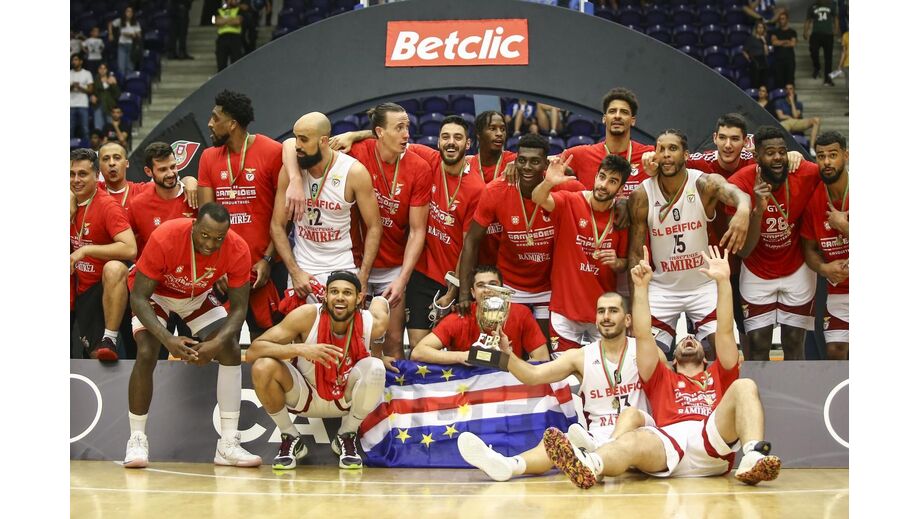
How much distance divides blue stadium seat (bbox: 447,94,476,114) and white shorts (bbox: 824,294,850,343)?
764 cm

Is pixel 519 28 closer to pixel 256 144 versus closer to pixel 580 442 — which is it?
pixel 256 144

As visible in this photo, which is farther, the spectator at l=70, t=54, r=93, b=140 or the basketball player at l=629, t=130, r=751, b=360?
the spectator at l=70, t=54, r=93, b=140

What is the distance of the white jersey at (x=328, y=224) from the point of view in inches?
286

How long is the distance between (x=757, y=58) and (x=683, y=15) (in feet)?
6.17

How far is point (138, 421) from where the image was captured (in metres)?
6.66

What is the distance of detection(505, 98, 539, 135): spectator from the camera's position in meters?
13.8

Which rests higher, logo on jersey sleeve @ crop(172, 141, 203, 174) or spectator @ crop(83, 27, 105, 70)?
spectator @ crop(83, 27, 105, 70)

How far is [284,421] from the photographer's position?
259 inches

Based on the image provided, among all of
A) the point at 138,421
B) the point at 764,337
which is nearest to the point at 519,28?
the point at 764,337

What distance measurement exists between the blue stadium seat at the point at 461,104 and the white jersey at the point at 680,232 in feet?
24.8

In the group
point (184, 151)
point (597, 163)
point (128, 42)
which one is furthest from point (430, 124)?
point (597, 163)

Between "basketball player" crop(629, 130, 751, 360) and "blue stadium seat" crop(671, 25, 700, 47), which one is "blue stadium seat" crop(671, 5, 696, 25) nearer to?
"blue stadium seat" crop(671, 25, 700, 47)

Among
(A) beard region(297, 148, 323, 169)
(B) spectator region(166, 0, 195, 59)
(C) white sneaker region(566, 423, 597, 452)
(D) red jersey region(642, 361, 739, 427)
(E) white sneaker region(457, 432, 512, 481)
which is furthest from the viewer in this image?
(B) spectator region(166, 0, 195, 59)

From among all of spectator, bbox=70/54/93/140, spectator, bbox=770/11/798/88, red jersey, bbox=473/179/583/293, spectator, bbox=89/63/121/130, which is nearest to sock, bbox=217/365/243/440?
red jersey, bbox=473/179/583/293
